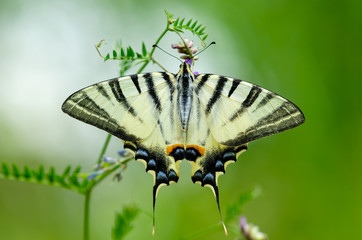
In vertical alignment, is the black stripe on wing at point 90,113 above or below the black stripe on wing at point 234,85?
below

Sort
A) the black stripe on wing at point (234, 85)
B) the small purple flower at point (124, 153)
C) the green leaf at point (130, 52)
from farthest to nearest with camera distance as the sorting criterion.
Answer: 1. the small purple flower at point (124, 153)
2. the black stripe on wing at point (234, 85)
3. the green leaf at point (130, 52)

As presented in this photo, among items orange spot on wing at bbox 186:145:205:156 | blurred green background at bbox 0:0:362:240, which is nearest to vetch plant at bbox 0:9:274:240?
orange spot on wing at bbox 186:145:205:156

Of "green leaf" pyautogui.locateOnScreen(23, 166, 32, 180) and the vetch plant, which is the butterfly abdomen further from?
"green leaf" pyautogui.locateOnScreen(23, 166, 32, 180)

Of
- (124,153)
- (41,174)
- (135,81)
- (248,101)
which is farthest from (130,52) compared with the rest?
(41,174)

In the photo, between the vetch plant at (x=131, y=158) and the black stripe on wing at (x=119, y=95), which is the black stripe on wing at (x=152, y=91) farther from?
the black stripe on wing at (x=119, y=95)

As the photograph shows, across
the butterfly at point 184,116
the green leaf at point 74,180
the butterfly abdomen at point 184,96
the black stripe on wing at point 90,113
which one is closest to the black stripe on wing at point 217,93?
the butterfly at point 184,116

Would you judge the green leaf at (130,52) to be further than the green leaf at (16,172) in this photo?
No

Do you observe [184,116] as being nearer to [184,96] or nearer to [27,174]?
[184,96]

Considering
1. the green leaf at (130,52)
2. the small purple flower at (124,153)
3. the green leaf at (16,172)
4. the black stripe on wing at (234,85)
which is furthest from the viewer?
the small purple flower at (124,153)
